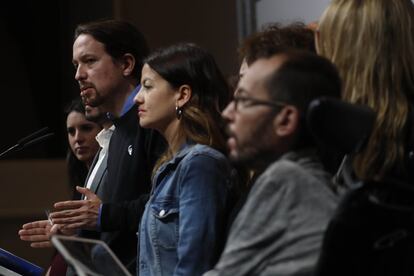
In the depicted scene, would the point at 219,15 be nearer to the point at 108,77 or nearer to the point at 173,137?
the point at 108,77

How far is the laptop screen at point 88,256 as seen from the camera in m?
3.15

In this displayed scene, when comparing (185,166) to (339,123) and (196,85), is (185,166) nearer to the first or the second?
(196,85)

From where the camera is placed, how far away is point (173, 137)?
4.54 metres

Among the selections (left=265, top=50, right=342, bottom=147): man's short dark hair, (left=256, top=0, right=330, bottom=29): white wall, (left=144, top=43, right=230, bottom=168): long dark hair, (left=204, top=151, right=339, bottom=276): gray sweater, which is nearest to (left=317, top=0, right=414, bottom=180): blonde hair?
(left=265, top=50, right=342, bottom=147): man's short dark hair

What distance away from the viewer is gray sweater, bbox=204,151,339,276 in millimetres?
2992

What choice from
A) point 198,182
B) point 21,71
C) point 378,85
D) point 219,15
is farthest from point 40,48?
point 378,85

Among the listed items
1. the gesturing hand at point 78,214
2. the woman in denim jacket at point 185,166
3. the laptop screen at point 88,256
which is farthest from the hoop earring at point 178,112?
the laptop screen at point 88,256

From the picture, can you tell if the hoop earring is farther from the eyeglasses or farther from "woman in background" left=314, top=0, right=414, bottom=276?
the eyeglasses

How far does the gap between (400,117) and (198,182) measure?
0.87 meters

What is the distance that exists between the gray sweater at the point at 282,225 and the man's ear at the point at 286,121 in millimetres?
112

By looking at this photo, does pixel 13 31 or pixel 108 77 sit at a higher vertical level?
pixel 108 77

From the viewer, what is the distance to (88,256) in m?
3.40

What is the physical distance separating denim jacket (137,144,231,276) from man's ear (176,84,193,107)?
0.20 m

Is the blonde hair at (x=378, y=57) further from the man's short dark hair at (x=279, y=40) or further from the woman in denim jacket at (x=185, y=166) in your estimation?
the woman in denim jacket at (x=185, y=166)
